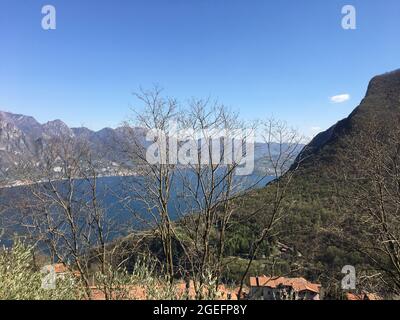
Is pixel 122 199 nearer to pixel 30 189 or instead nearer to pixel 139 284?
pixel 30 189

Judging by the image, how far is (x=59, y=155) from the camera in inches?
520

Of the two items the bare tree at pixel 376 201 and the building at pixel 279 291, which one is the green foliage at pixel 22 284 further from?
the bare tree at pixel 376 201

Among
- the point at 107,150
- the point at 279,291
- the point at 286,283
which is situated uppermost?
the point at 107,150

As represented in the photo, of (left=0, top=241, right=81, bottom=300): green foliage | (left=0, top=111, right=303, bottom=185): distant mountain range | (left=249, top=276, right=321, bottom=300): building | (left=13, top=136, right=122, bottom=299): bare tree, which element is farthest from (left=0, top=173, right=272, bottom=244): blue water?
(left=0, top=241, right=81, bottom=300): green foliage

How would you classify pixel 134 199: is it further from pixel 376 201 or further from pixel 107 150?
pixel 376 201

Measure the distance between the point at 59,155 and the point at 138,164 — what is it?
3680mm

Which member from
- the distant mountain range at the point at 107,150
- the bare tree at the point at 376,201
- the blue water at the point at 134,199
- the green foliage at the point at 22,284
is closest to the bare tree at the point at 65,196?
the blue water at the point at 134,199

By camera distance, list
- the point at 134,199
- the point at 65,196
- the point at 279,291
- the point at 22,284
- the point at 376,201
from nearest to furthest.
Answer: the point at 22,284
the point at 279,291
the point at 376,201
the point at 134,199
the point at 65,196

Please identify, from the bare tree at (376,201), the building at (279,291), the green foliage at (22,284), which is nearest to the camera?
the green foliage at (22,284)

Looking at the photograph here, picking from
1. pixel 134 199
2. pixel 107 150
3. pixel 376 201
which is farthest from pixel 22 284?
pixel 376 201

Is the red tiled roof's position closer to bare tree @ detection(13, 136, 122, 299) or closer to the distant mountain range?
the distant mountain range
